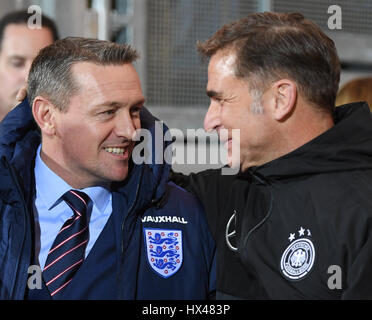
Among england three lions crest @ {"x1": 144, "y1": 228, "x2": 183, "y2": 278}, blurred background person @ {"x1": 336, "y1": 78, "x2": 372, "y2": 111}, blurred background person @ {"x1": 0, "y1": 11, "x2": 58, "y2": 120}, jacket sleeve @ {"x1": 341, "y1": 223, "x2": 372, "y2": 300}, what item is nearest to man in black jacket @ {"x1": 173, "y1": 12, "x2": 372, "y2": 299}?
jacket sleeve @ {"x1": 341, "y1": 223, "x2": 372, "y2": 300}

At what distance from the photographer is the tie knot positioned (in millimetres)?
1711

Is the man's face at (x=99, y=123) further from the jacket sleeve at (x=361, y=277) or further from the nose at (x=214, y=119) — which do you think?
the jacket sleeve at (x=361, y=277)

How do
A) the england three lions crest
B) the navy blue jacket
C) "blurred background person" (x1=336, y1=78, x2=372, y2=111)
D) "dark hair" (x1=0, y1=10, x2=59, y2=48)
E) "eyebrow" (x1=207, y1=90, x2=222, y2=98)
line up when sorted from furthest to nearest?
"dark hair" (x1=0, y1=10, x2=59, y2=48) → "blurred background person" (x1=336, y1=78, x2=372, y2=111) → "eyebrow" (x1=207, y1=90, x2=222, y2=98) → the england three lions crest → the navy blue jacket

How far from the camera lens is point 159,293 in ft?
5.41

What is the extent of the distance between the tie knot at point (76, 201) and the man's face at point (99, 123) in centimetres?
7

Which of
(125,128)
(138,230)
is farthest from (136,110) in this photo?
(138,230)

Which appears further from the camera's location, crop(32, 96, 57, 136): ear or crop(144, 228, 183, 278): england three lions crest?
crop(32, 96, 57, 136): ear

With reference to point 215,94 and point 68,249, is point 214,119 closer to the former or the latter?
point 215,94

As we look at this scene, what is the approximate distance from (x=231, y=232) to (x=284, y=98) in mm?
420

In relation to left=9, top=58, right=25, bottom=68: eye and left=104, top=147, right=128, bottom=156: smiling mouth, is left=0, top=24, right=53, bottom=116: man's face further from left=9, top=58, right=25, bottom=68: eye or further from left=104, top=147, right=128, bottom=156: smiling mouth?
left=104, top=147, right=128, bottom=156: smiling mouth

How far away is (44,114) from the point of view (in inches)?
71.1

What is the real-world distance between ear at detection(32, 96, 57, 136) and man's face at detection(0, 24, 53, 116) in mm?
538

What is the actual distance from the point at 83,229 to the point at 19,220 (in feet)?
0.61

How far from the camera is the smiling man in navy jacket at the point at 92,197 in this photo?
5.29ft
